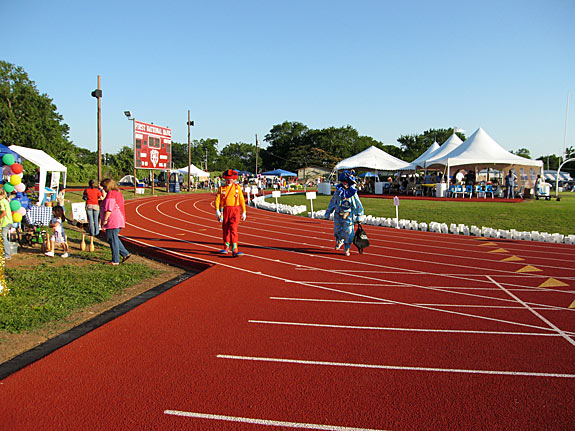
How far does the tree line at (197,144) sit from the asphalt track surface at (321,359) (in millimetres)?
38370

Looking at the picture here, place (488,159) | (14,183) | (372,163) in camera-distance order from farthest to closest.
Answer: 1. (372,163)
2. (488,159)
3. (14,183)

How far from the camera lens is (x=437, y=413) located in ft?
10.3

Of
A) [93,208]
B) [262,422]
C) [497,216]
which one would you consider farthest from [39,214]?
[497,216]

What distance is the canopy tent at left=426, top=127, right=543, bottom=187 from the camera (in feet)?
85.9

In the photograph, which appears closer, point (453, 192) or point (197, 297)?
point (197, 297)

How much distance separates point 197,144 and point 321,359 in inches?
4491

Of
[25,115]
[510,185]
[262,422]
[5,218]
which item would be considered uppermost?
[25,115]

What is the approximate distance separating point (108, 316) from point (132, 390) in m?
2.30

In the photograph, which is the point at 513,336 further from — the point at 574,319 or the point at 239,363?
the point at 239,363

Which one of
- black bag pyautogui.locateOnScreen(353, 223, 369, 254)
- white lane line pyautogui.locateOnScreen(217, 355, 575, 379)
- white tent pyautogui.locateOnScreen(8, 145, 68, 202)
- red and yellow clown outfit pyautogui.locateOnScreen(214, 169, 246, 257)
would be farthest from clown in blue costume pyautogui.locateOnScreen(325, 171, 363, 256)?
white tent pyautogui.locateOnScreen(8, 145, 68, 202)

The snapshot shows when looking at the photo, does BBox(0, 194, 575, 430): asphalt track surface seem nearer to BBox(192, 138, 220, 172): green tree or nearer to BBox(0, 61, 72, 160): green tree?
BBox(0, 61, 72, 160): green tree

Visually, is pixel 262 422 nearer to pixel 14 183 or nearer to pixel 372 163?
pixel 14 183

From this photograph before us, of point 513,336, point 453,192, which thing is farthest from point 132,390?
point 453,192

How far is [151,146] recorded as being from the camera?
34.6 m
